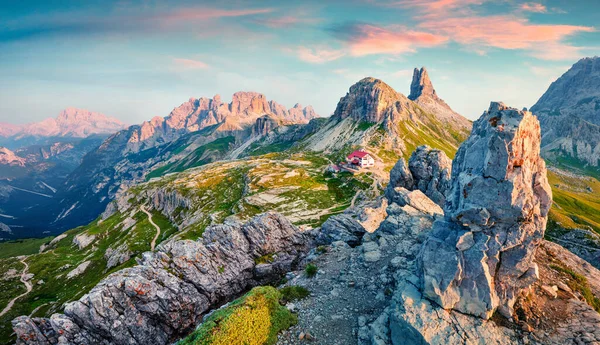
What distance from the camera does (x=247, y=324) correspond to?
69.8 feet

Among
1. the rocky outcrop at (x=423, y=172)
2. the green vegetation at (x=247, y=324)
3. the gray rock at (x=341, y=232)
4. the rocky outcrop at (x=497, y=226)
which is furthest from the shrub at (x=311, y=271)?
the rocky outcrop at (x=423, y=172)

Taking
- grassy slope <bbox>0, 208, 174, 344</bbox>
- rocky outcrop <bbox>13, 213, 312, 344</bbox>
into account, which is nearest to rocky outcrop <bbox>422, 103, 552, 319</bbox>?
rocky outcrop <bbox>13, 213, 312, 344</bbox>

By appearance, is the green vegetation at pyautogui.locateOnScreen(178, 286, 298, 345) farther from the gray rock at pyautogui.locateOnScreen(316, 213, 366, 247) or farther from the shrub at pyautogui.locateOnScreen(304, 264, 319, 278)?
the gray rock at pyautogui.locateOnScreen(316, 213, 366, 247)

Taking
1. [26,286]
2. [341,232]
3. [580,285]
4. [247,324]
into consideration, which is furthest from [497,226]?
[26,286]

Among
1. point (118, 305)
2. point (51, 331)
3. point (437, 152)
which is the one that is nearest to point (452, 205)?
point (118, 305)

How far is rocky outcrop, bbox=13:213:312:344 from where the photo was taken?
106 feet

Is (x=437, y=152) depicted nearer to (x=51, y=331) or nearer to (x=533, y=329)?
(x=533, y=329)

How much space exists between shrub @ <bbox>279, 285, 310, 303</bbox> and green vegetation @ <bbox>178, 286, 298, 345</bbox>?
2.02 meters

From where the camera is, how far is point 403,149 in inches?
Result: 7333

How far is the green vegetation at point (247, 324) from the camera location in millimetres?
19984

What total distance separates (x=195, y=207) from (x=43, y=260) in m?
77.1

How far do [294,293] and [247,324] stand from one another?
20.8ft

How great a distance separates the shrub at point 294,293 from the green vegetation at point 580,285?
20.9m

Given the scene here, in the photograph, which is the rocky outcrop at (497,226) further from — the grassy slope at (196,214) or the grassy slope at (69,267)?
the grassy slope at (69,267)
